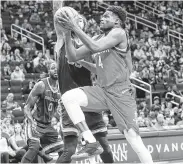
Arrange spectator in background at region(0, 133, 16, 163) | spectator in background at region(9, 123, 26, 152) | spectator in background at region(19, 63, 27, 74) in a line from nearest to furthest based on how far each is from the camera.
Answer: spectator in background at region(0, 133, 16, 163) < spectator in background at region(9, 123, 26, 152) < spectator in background at region(19, 63, 27, 74)

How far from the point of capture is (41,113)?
321 inches

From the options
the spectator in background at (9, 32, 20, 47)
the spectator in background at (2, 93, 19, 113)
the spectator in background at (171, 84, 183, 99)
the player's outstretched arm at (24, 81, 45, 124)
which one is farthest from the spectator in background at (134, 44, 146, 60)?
the player's outstretched arm at (24, 81, 45, 124)

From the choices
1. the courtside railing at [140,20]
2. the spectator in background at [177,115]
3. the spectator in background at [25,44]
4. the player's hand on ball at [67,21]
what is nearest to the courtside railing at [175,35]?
the courtside railing at [140,20]

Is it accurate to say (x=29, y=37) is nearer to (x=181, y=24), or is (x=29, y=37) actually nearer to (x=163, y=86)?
(x=163, y=86)

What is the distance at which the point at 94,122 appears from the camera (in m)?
6.15

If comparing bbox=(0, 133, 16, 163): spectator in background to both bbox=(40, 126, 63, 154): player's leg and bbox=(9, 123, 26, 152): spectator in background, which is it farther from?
bbox=(40, 126, 63, 154): player's leg

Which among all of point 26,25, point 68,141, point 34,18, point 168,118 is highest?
point 34,18

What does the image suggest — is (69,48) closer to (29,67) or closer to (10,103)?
(10,103)

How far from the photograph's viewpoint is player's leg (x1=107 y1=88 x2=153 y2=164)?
17.5ft

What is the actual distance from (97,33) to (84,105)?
1323cm

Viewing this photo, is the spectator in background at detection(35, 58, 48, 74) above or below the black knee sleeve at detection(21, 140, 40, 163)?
above

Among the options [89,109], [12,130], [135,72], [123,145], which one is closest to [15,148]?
[12,130]

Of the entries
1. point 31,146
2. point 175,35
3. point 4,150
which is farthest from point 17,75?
point 175,35

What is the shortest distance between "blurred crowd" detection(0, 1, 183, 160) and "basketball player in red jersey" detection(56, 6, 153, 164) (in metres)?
5.84
